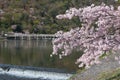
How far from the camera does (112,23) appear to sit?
23.5 feet

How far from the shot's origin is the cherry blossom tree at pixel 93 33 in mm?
7035

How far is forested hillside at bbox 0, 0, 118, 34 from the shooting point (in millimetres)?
102750

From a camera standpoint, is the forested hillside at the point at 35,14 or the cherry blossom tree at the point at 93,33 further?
the forested hillside at the point at 35,14

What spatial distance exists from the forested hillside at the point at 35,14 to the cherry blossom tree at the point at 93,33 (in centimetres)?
8755

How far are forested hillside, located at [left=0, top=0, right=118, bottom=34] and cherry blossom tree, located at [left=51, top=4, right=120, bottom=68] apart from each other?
87555 mm

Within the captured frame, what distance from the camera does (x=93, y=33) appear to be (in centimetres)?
725

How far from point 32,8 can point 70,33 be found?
112695 mm

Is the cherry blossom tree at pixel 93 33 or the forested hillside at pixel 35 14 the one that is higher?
the cherry blossom tree at pixel 93 33

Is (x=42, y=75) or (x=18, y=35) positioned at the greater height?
(x=42, y=75)

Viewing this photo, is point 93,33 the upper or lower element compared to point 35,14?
upper

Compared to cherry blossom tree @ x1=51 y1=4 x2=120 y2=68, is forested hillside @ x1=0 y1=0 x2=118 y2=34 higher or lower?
lower

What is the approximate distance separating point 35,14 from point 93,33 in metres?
107

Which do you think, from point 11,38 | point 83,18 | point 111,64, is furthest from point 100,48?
point 11,38

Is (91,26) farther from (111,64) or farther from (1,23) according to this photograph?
(1,23)
